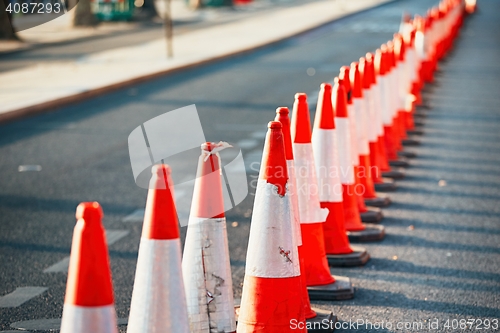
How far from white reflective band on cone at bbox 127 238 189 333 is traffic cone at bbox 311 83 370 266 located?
8.17 feet

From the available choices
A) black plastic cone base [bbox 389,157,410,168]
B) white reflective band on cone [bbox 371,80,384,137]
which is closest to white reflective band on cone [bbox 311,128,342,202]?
white reflective band on cone [bbox 371,80,384,137]

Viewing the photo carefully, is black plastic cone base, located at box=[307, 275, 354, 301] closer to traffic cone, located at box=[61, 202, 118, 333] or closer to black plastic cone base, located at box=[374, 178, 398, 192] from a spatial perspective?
traffic cone, located at box=[61, 202, 118, 333]

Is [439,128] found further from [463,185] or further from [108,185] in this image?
[108,185]

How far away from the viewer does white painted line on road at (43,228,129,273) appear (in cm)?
580

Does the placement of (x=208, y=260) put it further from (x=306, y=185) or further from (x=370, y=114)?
(x=370, y=114)

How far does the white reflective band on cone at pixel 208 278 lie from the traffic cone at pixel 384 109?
15.9ft

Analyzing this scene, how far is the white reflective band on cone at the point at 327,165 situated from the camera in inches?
230

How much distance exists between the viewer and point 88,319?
310 centimetres

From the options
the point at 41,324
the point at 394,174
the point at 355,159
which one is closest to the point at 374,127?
the point at 394,174

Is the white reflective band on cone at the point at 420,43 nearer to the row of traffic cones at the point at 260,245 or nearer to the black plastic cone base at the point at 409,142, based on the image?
the black plastic cone base at the point at 409,142

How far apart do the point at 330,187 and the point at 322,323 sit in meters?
1.45

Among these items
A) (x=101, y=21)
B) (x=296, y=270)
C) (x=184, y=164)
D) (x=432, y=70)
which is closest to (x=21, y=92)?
(x=184, y=164)

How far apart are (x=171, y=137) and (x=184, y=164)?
184cm

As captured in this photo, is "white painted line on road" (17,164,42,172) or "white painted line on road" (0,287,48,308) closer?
"white painted line on road" (0,287,48,308)
